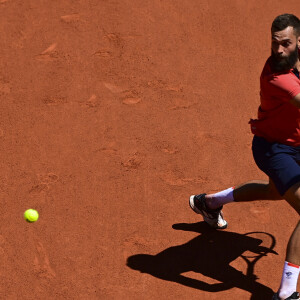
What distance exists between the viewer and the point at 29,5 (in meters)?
8.52

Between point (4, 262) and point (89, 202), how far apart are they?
96cm

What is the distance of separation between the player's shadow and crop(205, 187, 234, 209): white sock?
11.6 inches

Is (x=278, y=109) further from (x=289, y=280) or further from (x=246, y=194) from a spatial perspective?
(x=289, y=280)

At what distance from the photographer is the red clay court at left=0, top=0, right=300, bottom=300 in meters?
5.56

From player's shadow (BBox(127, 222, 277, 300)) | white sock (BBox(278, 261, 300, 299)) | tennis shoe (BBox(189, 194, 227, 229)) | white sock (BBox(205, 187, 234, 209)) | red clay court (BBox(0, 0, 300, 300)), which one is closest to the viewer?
white sock (BBox(278, 261, 300, 299))

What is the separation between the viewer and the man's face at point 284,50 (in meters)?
4.80

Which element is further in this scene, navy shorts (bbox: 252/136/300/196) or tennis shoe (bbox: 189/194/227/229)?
tennis shoe (bbox: 189/194/227/229)

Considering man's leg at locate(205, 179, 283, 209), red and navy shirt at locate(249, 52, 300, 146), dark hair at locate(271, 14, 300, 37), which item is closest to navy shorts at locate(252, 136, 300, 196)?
red and navy shirt at locate(249, 52, 300, 146)

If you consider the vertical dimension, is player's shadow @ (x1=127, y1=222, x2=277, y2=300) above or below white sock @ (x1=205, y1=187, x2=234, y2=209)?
below

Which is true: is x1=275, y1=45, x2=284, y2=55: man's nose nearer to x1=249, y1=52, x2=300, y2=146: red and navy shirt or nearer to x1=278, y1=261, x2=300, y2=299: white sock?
x1=249, y1=52, x2=300, y2=146: red and navy shirt

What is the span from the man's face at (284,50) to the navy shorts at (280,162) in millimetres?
626

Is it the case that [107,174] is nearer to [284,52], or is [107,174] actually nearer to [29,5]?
[284,52]

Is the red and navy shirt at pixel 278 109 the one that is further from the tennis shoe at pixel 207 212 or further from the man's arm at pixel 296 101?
the tennis shoe at pixel 207 212

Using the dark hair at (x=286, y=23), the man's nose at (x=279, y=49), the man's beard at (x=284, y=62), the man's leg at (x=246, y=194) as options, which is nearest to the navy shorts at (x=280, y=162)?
the man's leg at (x=246, y=194)
